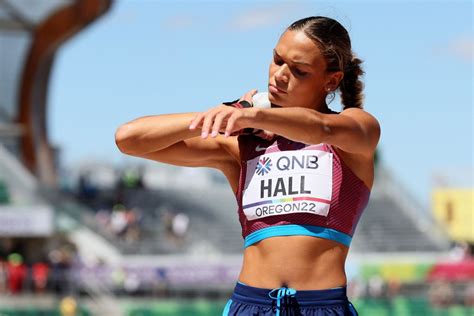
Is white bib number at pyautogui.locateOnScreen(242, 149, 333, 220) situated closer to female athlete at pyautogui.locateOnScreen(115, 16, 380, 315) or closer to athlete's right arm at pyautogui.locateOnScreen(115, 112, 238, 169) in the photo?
female athlete at pyautogui.locateOnScreen(115, 16, 380, 315)

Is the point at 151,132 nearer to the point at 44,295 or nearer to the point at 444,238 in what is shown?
the point at 44,295

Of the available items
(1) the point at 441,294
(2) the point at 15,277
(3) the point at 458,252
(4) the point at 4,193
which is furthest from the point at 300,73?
(4) the point at 4,193

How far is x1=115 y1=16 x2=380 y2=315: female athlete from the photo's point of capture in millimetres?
3666

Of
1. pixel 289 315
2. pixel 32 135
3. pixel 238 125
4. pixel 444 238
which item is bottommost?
pixel 289 315

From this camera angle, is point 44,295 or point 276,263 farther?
point 44,295

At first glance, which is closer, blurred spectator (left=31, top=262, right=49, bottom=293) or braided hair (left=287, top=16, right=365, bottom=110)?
braided hair (left=287, top=16, right=365, bottom=110)

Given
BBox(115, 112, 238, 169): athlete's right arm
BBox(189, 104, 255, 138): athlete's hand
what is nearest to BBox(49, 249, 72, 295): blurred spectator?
BBox(115, 112, 238, 169): athlete's right arm

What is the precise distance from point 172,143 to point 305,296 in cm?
64

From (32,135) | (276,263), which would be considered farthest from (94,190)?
(276,263)

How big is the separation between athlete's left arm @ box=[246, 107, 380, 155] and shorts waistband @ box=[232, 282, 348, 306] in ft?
1.51

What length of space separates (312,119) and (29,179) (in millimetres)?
23242

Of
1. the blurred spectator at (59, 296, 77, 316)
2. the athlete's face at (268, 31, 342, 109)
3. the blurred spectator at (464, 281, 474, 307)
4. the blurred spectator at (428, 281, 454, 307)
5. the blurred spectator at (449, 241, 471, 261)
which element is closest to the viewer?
the athlete's face at (268, 31, 342, 109)

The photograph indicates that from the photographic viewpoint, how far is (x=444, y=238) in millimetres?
27000

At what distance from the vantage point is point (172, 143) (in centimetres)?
364
